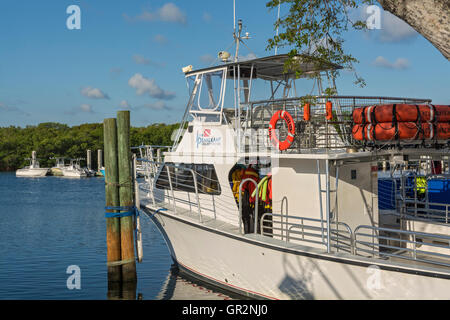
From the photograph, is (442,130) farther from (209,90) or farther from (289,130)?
(209,90)

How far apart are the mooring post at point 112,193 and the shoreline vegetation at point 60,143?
80.9 meters

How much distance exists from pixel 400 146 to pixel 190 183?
511cm

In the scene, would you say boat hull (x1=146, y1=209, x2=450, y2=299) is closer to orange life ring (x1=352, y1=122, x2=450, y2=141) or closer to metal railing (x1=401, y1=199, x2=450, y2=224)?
orange life ring (x1=352, y1=122, x2=450, y2=141)

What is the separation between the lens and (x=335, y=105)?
10688 millimetres

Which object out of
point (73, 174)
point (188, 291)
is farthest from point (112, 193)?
point (73, 174)

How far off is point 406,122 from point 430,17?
349 centimetres

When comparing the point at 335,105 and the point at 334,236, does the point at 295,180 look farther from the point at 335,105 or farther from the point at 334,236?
the point at 335,105

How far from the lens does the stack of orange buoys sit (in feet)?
27.1

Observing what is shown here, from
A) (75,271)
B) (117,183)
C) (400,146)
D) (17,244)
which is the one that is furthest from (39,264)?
(400,146)

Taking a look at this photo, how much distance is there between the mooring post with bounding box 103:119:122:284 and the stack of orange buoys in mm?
5333

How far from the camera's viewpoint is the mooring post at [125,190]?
34.6 feet

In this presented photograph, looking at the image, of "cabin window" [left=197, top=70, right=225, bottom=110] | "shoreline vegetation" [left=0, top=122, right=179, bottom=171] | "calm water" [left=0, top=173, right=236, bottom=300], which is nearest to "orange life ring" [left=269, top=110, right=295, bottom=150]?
"cabin window" [left=197, top=70, right=225, bottom=110]

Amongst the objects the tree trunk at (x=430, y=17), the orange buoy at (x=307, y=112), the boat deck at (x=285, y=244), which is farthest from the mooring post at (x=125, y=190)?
the tree trunk at (x=430, y=17)

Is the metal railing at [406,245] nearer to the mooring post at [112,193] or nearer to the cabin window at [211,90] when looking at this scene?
the cabin window at [211,90]
